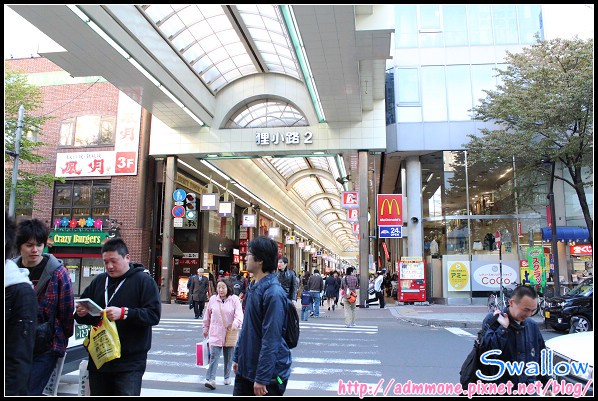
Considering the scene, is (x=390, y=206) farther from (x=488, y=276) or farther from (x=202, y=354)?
(x=202, y=354)

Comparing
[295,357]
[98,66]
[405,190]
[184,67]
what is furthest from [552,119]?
[98,66]

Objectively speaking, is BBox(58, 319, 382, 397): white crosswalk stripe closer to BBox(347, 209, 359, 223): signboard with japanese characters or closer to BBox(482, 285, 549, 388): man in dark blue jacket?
BBox(482, 285, 549, 388): man in dark blue jacket

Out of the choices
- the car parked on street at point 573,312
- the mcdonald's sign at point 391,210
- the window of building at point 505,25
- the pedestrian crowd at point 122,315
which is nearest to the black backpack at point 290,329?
the pedestrian crowd at point 122,315

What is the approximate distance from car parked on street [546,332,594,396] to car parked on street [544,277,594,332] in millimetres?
8112

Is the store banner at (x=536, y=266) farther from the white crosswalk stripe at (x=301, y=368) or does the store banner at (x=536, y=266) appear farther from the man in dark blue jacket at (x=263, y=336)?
the man in dark blue jacket at (x=263, y=336)

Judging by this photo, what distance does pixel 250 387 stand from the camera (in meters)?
3.68

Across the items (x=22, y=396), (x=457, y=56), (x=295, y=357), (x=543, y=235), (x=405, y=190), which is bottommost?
(x=295, y=357)

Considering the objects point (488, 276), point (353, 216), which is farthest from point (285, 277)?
point (488, 276)

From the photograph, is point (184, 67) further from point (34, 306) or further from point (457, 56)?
point (34, 306)

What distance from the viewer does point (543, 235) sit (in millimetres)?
23328

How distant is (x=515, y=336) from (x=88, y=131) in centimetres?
2651

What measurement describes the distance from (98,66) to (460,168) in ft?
59.7

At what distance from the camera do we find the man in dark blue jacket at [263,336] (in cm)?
350

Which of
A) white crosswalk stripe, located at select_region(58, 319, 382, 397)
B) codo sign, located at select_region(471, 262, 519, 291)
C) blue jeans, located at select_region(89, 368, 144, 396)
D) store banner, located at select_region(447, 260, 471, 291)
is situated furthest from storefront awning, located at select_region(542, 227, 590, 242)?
blue jeans, located at select_region(89, 368, 144, 396)
